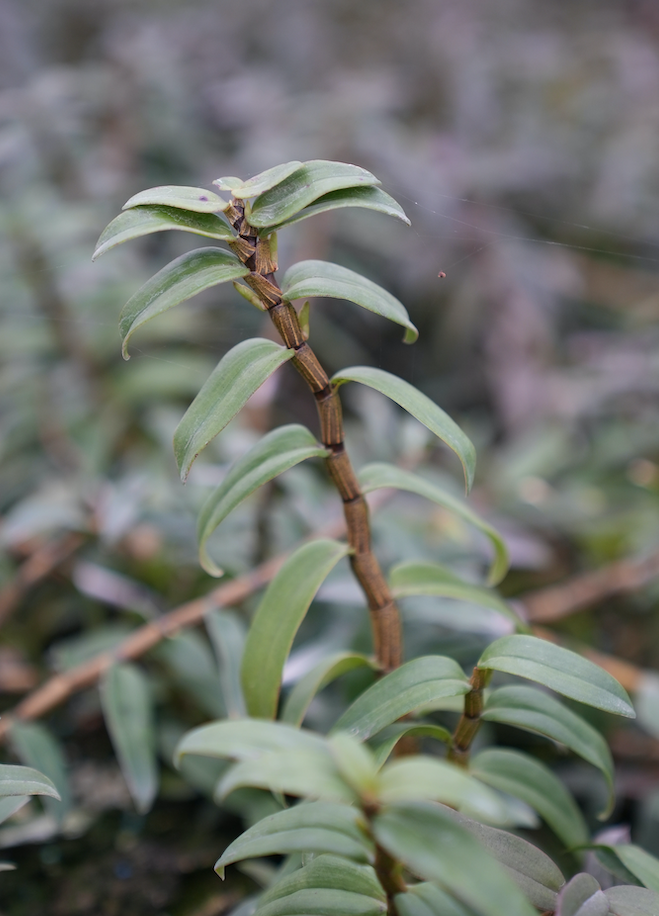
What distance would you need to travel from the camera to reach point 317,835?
0.29 meters

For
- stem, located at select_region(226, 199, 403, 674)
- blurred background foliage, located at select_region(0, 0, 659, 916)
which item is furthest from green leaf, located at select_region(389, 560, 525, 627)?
blurred background foliage, located at select_region(0, 0, 659, 916)

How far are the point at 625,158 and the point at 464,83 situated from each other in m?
0.44

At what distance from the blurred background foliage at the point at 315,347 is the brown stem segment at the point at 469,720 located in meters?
0.17

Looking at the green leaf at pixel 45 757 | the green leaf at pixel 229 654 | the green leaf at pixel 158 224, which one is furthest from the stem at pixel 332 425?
the green leaf at pixel 45 757

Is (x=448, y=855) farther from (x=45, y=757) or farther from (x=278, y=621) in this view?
(x=45, y=757)

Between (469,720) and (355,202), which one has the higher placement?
(355,202)

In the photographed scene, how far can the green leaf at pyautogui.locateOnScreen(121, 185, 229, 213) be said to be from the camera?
311mm

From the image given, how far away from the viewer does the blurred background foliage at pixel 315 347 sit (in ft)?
2.13

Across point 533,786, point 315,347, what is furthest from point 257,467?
point 315,347

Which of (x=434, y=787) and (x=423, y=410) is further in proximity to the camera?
(x=423, y=410)

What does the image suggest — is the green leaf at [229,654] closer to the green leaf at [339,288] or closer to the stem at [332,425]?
the stem at [332,425]

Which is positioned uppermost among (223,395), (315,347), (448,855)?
(223,395)

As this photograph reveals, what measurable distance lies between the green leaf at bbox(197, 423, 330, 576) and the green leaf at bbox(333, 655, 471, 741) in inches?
5.1

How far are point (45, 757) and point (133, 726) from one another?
0.07 m
